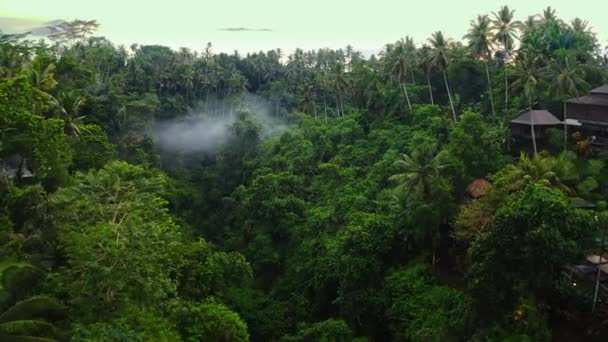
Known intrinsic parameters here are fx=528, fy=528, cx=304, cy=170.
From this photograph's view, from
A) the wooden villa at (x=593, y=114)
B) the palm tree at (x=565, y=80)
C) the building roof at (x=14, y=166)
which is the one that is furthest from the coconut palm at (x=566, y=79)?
the building roof at (x=14, y=166)

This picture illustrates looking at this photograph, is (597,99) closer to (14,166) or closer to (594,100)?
(594,100)

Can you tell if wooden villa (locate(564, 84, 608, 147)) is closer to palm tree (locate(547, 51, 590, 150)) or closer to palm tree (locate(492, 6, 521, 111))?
palm tree (locate(547, 51, 590, 150))

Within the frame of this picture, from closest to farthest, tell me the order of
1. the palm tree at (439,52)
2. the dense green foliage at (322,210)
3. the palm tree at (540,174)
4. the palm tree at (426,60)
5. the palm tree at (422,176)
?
the dense green foliage at (322,210) → the palm tree at (540,174) → the palm tree at (422,176) → the palm tree at (439,52) → the palm tree at (426,60)

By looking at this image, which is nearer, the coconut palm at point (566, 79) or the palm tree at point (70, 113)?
the palm tree at point (70, 113)

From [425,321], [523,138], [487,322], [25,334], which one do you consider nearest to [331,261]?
[425,321]

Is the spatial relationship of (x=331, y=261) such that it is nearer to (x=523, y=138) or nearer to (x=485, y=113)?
(x=523, y=138)

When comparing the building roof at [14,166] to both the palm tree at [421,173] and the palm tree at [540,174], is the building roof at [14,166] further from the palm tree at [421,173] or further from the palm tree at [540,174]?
the palm tree at [540,174]
